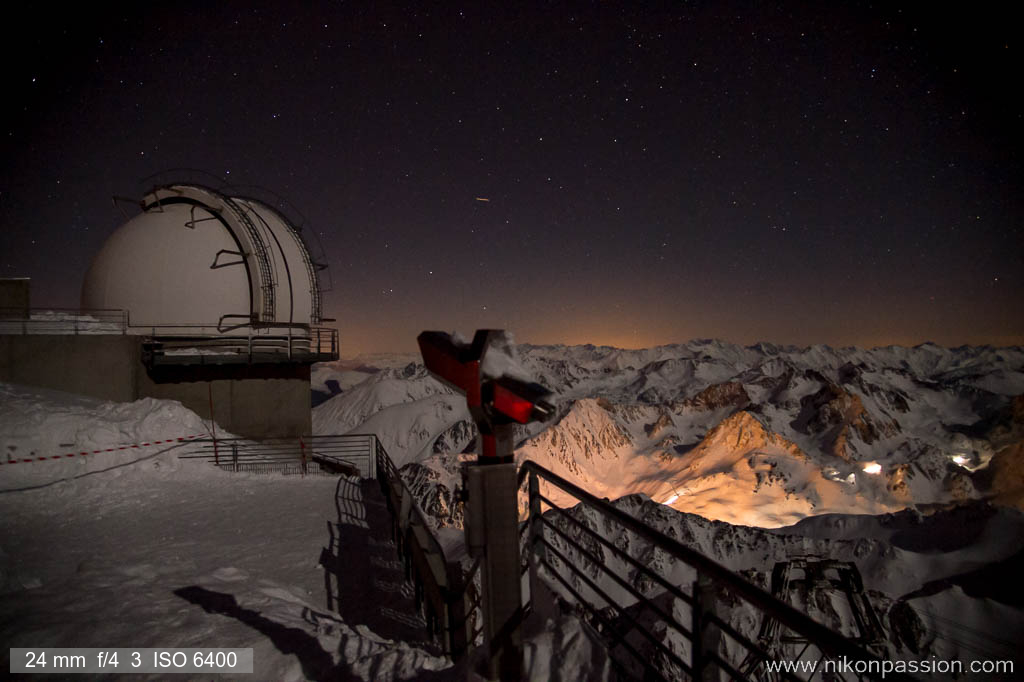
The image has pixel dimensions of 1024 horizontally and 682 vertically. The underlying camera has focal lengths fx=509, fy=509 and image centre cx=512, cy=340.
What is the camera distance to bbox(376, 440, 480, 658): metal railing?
15.7 ft

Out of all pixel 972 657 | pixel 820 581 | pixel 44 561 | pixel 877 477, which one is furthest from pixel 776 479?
pixel 44 561

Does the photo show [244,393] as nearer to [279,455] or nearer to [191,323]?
[279,455]

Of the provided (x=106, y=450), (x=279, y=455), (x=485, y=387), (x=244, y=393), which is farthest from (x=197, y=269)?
(x=485, y=387)

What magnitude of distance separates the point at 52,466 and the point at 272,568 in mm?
8432

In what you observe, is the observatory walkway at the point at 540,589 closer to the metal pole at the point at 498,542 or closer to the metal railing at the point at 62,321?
the metal pole at the point at 498,542

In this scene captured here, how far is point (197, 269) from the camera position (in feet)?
68.1

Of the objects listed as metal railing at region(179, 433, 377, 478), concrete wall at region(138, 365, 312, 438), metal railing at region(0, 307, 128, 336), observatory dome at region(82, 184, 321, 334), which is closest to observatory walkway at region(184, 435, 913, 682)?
metal railing at region(179, 433, 377, 478)

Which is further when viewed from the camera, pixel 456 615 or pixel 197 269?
pixel 197 269

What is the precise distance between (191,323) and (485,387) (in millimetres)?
21756

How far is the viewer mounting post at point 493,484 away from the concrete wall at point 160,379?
20.1 m

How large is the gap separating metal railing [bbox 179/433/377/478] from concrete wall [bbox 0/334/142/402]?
4.93 metres

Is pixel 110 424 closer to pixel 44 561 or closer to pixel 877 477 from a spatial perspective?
pixel 44 561

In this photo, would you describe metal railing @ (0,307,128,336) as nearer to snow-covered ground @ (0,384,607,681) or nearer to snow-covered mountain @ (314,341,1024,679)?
snow-covered ground @ (0,384,607,681)
